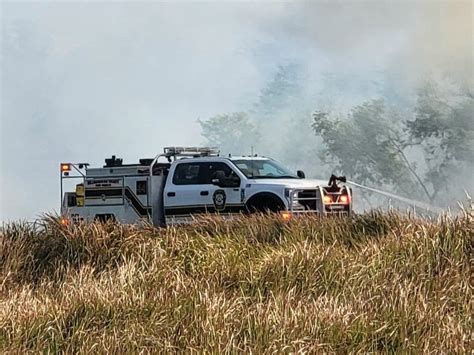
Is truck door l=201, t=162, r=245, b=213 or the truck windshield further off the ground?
the truck windshield

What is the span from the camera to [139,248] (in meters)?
9.84

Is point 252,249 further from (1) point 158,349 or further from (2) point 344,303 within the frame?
(1) point 158,349

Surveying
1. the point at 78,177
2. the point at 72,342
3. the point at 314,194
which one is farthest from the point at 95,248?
the point at 78,177

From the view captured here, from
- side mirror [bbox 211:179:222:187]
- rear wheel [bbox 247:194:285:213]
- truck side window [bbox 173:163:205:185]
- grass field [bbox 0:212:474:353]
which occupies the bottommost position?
grass field [bbox 0:212:474:353]

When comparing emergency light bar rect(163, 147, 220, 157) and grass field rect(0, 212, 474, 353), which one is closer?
grass field rect(0, 212, 474, 353)

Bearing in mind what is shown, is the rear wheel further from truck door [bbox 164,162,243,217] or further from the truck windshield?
the truck windshield

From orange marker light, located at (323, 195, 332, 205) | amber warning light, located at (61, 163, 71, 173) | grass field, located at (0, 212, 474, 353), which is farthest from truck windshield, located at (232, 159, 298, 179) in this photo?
amber warning light, located at (61, 163, 71, 173)

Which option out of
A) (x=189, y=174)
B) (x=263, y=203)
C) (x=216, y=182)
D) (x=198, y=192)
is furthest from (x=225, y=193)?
(x=189, y=174)

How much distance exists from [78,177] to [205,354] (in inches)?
404

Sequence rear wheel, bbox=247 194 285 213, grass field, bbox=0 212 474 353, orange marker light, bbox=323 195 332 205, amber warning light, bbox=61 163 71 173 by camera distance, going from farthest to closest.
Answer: amber warning light, bbox=61 163 71 173, rear wheel, bbox=247 194 285 213, orange marker light, bbox=323 195 332 205, grass field, bbox=0 212 474 353

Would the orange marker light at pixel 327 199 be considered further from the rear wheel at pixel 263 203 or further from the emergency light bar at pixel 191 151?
the emergency light bar at pixel 191 151

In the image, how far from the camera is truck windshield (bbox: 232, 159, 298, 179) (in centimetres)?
1451

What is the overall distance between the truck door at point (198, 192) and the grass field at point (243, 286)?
Result: 3.04 m

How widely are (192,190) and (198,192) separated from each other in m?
0.13
